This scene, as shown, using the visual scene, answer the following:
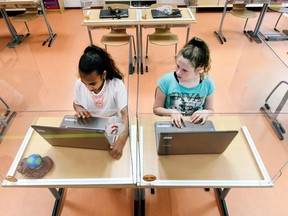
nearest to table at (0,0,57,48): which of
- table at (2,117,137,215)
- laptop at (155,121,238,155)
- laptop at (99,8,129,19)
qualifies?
laptop at (99,8,129,19)

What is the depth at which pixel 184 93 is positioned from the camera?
1.26 metres

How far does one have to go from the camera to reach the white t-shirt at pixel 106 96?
125cm

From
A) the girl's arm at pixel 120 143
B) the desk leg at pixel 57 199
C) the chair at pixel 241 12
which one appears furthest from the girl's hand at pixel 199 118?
the chair at pixel 241 12

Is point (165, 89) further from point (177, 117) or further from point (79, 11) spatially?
point (79, 11)

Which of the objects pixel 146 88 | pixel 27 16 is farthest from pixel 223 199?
pixel 27 16

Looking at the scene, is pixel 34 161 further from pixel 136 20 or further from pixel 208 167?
pixel 136 20

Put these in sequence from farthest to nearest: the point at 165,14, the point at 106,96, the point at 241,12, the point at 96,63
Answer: the point at 241,12 < the point at 165,14 < the point at 106,96 < the point at 96,63

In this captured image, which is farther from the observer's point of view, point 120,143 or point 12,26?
point 12,26

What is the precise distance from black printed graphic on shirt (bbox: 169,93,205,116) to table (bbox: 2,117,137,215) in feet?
1.17

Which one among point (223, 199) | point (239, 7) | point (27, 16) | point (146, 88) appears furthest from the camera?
point (239, 7)

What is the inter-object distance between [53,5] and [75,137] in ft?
15.0

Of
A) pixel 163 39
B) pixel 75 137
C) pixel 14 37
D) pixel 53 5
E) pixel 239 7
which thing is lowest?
pixel 75 137

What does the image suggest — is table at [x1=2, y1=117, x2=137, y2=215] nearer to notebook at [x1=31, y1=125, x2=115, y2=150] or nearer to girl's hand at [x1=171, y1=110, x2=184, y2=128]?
notebook at [x1=31, y1=125, x2=115, y2=150]

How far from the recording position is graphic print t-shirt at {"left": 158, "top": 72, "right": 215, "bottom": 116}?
4.08 ft
